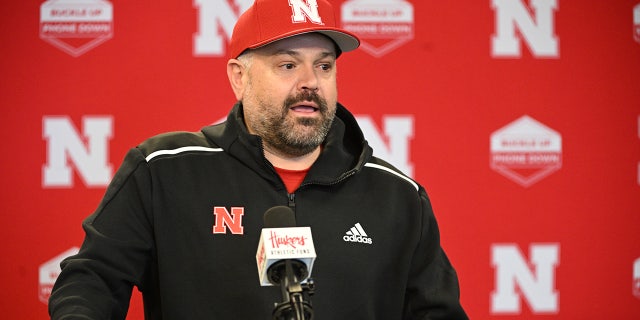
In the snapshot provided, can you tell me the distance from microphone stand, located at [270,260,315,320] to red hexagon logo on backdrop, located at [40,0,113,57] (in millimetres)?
1654

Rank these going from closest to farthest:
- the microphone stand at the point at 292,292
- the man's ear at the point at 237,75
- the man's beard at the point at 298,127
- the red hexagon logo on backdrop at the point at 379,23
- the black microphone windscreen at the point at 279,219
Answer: the microphone stand at the point at 292,292
the black microphone windscreen at the point at 279,219
the man's beard at the point at 298,127
the man's ear at the point at 237,75
the red hexagon logo on backdrop at the point at 379,23

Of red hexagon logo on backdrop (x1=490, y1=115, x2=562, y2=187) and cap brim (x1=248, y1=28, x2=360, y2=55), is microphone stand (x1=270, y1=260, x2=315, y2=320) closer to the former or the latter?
cap brim (x1=248, y1=28, x2=360, y2=55)

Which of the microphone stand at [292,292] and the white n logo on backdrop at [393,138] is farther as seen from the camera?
the white n logo on backdrop at [393,138]

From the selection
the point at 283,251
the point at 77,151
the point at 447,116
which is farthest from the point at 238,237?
the point at 447,116

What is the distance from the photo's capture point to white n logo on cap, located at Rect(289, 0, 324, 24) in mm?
1593

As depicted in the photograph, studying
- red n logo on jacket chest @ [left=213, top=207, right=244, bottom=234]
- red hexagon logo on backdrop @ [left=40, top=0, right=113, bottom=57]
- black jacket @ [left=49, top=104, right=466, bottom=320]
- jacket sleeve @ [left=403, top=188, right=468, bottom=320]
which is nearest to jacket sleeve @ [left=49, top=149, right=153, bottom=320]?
black jacket @ [left=49, top=104, right=466, bottom=320]

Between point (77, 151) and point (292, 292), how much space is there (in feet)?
5.35

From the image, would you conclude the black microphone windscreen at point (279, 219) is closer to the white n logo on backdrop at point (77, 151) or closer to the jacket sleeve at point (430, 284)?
the jacket sleeve at point (430, 284)

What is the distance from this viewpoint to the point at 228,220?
1559mm

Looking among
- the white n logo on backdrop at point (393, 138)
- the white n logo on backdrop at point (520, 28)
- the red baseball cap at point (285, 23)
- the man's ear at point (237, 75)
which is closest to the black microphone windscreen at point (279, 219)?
the red baseball cap at point (285, 23)

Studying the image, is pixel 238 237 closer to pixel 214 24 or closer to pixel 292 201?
pixel 292 201

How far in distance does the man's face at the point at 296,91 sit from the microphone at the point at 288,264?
1.92ft

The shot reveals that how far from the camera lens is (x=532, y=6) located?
8.40 feet

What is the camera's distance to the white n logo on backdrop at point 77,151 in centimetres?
239
